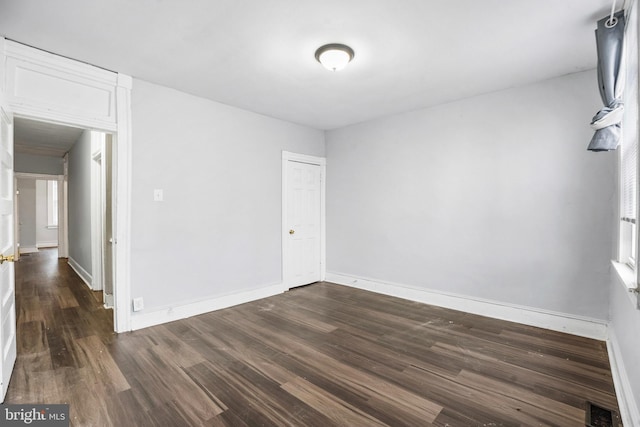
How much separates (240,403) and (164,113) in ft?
9.85

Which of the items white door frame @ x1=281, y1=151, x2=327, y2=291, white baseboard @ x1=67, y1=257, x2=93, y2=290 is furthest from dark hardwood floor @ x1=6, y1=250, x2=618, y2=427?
white baseboard @ x1=67, y1=257, x2=93, y2=290

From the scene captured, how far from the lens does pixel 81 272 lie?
5.56m

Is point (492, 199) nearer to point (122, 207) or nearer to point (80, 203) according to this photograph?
point (122, 207)

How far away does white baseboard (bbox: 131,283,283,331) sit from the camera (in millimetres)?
3223

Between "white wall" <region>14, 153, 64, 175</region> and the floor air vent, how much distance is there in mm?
10460

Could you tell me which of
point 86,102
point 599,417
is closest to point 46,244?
point 86,102

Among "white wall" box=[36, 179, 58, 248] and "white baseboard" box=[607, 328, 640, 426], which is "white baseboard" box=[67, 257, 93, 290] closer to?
"white wall" box=[36, 179, 58, 248]

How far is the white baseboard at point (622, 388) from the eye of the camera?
168cm

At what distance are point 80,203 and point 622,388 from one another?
7432 millimetres

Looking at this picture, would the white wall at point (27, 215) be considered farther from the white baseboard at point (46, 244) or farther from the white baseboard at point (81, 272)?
the white baseboard at point (81, 272)

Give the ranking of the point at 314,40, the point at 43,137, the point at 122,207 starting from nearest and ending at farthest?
the point at 314,40, the point at 122,207, the point at 43,137

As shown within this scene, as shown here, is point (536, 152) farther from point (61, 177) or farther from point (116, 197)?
point (61, 177)

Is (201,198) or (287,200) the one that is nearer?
(201,198)

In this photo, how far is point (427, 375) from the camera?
2307 millimetres
